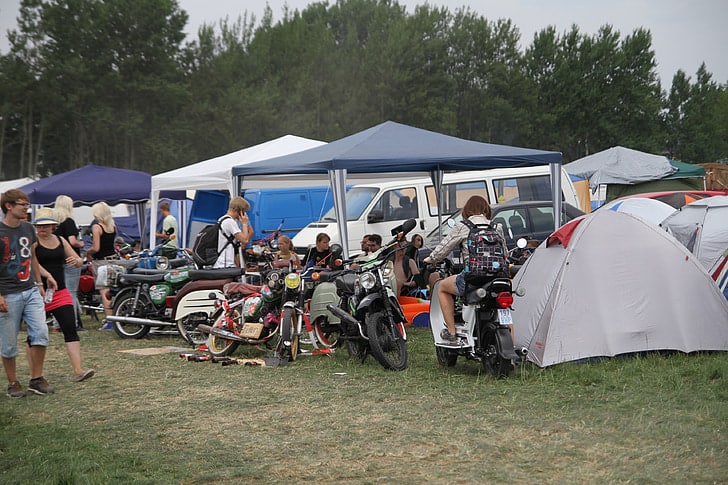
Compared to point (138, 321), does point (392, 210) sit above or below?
above

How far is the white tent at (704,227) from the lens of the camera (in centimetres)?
994

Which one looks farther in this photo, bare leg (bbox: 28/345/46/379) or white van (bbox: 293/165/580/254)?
white van (bbox: 293/165/580/254)

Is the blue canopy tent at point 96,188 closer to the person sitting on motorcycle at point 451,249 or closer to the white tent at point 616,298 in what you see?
the person sitting on motorcycle at point 451,249

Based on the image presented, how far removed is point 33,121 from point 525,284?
41545 millimetres

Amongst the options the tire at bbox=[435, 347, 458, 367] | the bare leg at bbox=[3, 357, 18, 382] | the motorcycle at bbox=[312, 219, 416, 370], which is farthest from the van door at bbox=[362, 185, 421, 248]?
the bare leg at bbox=[3, 357, 18, 382]

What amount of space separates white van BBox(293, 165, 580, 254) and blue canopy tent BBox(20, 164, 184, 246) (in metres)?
5.11

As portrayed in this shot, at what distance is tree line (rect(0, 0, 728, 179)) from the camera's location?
45062 mm

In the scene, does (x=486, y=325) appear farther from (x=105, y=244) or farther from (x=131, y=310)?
(x=105, y=244)

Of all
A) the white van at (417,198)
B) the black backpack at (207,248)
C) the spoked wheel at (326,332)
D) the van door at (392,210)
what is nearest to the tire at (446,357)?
the spoked wheel at (326,332)

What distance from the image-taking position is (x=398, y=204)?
651 inches

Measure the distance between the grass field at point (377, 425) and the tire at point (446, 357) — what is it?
81mm

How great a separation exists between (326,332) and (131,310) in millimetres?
3424

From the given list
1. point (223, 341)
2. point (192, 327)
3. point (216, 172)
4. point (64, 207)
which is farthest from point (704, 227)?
point (216, 172)

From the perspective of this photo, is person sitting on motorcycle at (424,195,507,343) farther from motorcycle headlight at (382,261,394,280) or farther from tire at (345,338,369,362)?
tire at (345,338,369,362)
